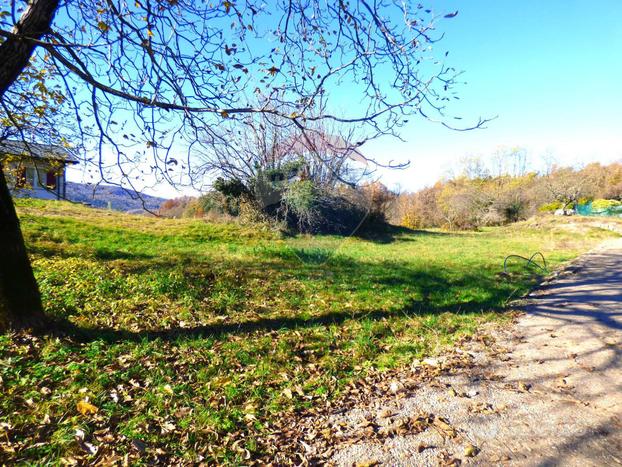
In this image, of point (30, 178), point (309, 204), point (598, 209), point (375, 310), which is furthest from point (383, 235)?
point (598, 209)

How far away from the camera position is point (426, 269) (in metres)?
9.03

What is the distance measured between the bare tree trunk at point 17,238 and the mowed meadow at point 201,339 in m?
0.29

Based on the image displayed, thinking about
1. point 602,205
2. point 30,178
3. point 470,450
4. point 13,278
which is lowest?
point 470,450

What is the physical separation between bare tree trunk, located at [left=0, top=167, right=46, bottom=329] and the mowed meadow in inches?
9.6

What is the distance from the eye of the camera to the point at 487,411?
282 cm

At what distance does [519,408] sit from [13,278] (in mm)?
5170

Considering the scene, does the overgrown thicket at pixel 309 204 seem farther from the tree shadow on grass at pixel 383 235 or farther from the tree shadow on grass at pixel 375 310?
the tree shadow on grass at pixel 383 235

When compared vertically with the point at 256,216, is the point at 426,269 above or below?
below

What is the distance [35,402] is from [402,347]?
374cm

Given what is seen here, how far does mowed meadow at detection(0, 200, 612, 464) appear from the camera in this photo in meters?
2.55

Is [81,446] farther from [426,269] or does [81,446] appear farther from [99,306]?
[426,269]

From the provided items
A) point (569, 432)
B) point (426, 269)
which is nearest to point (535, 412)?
point (569, 432)

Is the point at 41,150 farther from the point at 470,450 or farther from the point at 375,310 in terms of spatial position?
the point at 470,450

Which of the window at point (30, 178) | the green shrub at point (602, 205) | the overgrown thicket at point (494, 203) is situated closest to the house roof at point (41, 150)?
the window at point (30, 178)
